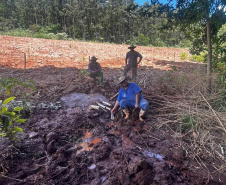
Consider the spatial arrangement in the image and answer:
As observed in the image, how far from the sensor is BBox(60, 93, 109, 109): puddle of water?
5.06m

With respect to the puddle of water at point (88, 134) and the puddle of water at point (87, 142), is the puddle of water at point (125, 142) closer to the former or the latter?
the puddle of water at point (87, 142)

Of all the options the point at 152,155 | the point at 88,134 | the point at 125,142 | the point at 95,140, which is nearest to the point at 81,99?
the point at 88,134

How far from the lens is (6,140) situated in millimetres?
3217

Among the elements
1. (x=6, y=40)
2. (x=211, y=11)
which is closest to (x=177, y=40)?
(x=6, y=40)

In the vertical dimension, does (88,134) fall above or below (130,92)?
below

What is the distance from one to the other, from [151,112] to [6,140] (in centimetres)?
297

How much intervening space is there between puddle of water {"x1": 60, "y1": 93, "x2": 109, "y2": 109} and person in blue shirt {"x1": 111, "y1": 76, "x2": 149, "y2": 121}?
1.16m

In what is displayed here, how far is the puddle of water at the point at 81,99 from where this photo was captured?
506 cm

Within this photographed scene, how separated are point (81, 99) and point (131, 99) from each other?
177 centimetres

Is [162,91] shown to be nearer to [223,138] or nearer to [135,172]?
[223,138]

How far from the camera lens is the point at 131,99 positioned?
409 cm

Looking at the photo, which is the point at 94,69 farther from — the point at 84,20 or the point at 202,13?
the point at 84,20

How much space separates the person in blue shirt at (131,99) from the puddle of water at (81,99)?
116 cm

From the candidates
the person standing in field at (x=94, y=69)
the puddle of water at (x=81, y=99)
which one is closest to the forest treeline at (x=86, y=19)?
the person standing in field at (x=94, y=69)
